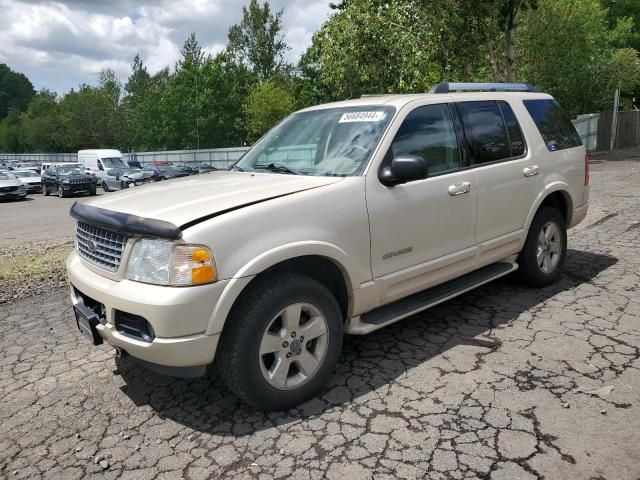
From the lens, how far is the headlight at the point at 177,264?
9.00 feet

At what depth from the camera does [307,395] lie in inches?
128

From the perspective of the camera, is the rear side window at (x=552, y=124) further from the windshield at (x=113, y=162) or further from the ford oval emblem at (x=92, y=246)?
the windshield at (x=113, y=162)

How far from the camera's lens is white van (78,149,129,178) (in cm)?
3017

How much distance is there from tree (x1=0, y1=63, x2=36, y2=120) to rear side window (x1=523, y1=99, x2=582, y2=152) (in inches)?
5658

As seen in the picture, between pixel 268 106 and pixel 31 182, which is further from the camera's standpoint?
pixel 268 106

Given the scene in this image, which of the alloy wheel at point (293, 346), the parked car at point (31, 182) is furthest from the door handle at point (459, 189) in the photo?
the parked car at point (31, 182)

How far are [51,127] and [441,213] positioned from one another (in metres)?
85.0

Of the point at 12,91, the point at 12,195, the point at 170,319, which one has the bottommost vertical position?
the point at 12,195

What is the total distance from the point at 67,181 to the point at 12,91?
5053 inches

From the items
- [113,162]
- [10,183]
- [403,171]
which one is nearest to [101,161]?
[113,162]

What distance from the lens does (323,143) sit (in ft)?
13.0

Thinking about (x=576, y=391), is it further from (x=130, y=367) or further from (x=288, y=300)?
(x=130, y=367)

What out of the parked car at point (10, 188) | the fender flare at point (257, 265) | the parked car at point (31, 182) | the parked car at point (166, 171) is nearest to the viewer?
the fender flare at point (257, 265)

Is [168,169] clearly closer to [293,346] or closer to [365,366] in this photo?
[365,366]
